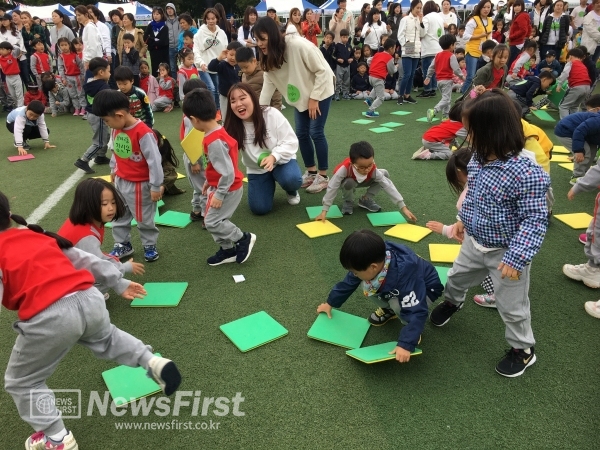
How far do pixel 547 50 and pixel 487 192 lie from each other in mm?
9328

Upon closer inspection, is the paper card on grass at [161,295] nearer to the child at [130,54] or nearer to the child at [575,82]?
the child at [575,82]

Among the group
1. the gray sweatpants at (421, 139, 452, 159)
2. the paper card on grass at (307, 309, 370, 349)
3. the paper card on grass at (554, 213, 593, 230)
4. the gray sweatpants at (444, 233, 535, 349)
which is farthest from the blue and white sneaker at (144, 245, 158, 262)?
the gray sweatpants at (421, 139, 452, 159)

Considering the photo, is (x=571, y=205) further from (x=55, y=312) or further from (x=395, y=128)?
(x=55, y=312)

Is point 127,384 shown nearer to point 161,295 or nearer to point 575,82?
point 161,295

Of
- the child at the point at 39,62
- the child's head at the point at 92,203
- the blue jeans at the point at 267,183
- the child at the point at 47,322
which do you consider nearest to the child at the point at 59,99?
the child at the point at 39,62

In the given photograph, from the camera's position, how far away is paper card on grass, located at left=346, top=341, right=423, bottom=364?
2.31 meters

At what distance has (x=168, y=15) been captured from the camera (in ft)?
35.1

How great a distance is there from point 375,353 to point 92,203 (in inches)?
74.2

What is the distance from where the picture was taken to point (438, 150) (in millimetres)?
5883

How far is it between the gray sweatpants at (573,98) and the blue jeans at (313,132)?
173 inches

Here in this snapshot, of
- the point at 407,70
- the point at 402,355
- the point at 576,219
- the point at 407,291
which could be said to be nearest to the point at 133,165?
the point at 407,291

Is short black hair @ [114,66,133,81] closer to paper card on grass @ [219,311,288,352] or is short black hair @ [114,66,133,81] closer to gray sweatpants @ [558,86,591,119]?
paper card on grass @ [219,311,288,352]

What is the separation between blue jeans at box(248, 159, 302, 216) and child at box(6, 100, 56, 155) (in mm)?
4133

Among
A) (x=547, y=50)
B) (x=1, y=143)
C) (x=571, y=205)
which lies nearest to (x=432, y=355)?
(x=571, y=205)
